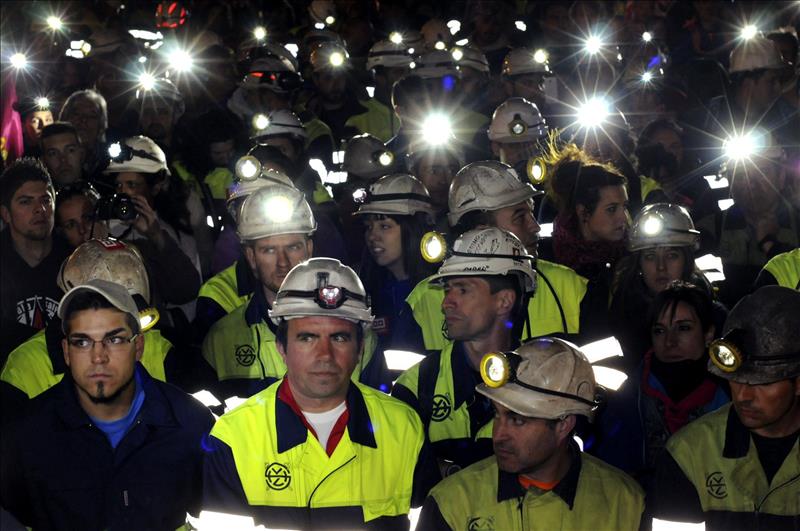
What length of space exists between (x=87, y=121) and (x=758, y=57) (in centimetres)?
595

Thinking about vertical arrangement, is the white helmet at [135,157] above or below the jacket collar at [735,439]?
above

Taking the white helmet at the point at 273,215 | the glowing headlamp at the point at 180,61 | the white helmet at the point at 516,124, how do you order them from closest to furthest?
the white helmet at the point at 273,215, the white helmet at the point at 516,124, the glowing headlamp at the point at 180,61

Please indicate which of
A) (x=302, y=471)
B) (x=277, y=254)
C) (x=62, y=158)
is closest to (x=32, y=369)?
(x=277, y=254)

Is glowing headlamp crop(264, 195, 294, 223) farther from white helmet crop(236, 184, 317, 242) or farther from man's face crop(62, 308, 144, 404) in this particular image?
man's face crop(62, 308, 144, 404)

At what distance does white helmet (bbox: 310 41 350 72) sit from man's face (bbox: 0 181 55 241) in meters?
4.70

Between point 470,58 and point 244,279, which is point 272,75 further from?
point 244,279

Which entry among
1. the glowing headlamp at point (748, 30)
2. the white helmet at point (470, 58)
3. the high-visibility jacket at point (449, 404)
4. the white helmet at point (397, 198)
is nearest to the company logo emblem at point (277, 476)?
the high-visibility jacket at point (449, 404)

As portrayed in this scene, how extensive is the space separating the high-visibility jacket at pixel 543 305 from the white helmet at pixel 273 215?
0.80 meters

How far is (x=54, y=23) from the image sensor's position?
44.8 ft

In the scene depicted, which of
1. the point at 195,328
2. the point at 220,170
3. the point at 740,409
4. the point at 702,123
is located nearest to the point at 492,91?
the point at 702,123

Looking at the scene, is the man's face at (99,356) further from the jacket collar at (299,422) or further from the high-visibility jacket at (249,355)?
the high-visibility jacket at (249,355)

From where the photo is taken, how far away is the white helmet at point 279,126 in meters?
10.1

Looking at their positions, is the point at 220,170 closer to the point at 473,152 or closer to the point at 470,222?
the point at 473,152

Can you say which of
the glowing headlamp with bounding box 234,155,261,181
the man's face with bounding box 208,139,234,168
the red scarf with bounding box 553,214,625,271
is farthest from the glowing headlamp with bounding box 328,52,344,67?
the red scarf with bounding box 553,214,625,271
